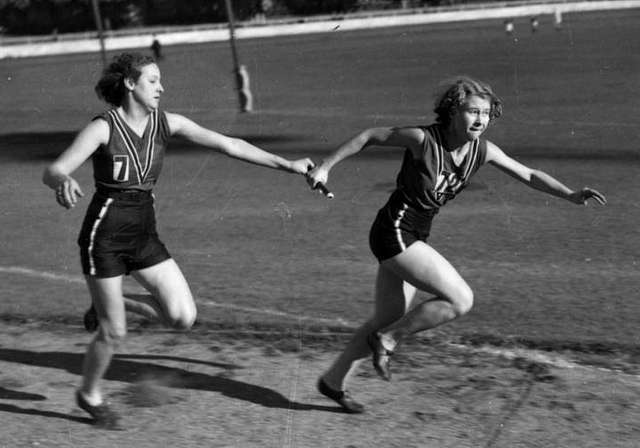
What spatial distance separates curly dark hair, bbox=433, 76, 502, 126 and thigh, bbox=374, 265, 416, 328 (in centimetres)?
81

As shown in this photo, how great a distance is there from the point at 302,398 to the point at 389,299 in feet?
2.45

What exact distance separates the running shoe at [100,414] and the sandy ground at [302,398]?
0.18 ft

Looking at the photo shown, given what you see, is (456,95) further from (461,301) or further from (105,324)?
(105,324)

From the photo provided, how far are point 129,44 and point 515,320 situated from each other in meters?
56.9

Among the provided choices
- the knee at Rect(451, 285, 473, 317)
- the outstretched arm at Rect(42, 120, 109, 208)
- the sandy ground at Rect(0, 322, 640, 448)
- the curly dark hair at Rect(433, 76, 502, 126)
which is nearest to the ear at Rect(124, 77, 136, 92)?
the outstretched arm at Rect(42, 120, 109, 208)

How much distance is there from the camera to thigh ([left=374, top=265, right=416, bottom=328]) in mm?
5297

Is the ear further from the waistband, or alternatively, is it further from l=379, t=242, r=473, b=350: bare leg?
l=379, t=242, r=473, b=350: bare leg

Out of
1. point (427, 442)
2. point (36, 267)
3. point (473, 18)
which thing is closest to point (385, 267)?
point (427, 442)

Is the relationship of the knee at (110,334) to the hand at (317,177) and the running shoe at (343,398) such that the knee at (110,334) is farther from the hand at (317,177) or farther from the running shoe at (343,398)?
the hand at (317,177)

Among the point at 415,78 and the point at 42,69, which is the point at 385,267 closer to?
the point at 415,78

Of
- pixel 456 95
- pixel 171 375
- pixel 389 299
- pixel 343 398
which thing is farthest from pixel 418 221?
pixel 171 375

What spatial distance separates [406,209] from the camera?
205 inches

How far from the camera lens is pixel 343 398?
535 centimetres

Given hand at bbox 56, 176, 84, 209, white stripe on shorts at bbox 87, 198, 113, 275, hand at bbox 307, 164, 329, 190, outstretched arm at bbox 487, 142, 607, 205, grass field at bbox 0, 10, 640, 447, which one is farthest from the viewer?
grass field at bbox 0, 10, 640, 447
